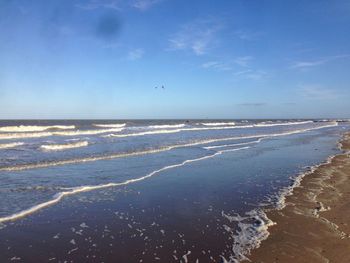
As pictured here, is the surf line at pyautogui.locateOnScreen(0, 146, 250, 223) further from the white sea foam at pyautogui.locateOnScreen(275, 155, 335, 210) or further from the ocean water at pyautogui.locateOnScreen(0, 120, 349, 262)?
the white sea foam at pyautogui.locateOnScreen(275, 155, 335, 210)

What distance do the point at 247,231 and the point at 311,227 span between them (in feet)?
4.45

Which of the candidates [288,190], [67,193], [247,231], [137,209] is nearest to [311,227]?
[247,231]

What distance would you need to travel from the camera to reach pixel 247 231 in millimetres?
7586

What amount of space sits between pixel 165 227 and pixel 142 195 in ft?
10.3

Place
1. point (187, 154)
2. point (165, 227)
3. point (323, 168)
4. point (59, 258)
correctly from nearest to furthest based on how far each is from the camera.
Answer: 1. point (59, 258)
2. point (165, 227)
3. point (323, 168)
4. point (187, 154)

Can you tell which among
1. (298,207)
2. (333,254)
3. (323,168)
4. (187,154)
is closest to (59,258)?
(333,254)

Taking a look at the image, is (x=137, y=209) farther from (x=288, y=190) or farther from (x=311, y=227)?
(x=288, y=190)

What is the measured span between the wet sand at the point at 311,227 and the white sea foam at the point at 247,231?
0.45 feet

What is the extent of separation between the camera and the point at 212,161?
60.7 feet

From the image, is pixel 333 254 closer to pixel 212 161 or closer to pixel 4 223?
pixel 4 223

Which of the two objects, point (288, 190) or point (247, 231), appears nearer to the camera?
point (247, 231)

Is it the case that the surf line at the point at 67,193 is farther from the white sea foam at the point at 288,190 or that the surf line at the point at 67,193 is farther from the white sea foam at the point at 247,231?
the white sea foam at the point at 288,190

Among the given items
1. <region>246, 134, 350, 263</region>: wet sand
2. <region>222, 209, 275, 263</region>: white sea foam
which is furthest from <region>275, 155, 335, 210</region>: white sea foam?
<region>222, 209, 275, 263</region>: white sea foam

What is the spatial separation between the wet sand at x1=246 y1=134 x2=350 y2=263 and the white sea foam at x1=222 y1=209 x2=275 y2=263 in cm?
14
